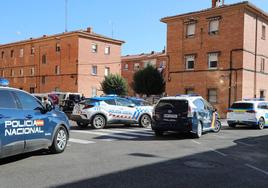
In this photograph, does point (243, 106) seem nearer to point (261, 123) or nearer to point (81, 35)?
point (261, 123)

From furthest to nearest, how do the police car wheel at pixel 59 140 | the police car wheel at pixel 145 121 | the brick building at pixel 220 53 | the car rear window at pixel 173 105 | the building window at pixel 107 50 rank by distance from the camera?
the building window at pixel 107 50 → the brick building at pixel 220 53 → the police car wheel at pixel 145 121 → the car rear window at pixel 173 105 → the police car wheel at pixel 59 140

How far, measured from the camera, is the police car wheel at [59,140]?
924cm

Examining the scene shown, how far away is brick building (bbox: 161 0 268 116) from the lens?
30.1 metres

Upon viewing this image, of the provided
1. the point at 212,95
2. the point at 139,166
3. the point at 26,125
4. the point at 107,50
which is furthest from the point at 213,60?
the point at 26,125

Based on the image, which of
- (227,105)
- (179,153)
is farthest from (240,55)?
(179,153)

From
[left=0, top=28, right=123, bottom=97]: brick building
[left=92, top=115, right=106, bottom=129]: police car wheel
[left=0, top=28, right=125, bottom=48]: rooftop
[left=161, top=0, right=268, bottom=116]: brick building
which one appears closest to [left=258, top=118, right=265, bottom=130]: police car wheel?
[left=92, top=115, right=106, bottom=129]: police car wheel

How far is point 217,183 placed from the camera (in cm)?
656

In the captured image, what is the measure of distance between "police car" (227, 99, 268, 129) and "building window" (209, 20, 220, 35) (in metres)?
13.1

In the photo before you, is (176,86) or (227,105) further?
(176,86)

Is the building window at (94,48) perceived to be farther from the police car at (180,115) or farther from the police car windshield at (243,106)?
the police car at (180,115)

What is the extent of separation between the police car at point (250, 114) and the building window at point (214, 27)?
42.8 ft

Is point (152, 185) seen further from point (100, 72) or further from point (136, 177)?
point (100, 72)

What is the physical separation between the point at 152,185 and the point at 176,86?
93.5ft

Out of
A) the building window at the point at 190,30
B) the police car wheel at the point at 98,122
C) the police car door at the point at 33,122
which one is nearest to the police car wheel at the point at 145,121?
the police car wheel at the point at 98,122
